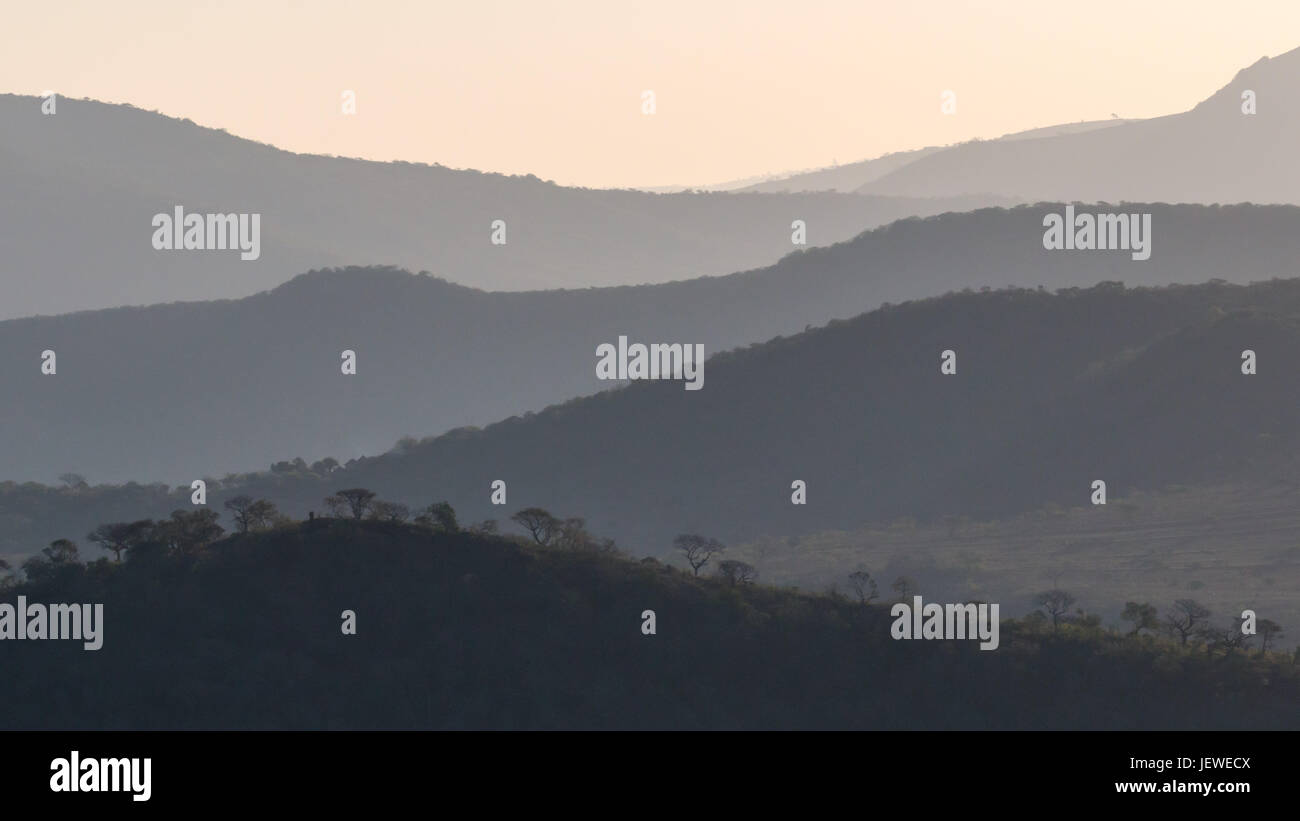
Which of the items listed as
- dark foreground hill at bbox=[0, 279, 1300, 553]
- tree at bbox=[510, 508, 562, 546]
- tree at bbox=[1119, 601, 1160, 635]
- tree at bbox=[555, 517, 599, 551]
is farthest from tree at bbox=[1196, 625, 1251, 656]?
dark foreground hill at bbox=[0, 279, 1300, 553]

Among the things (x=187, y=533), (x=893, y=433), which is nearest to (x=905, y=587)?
(x=187, y=533)

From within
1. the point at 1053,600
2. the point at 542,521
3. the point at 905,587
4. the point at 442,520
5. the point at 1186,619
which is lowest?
the point at 1186,619

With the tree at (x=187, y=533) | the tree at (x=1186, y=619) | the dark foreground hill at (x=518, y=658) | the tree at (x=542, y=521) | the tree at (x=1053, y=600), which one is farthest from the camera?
the tree at (x=1053, y=600)

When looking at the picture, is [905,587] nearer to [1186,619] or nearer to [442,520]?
[1186,619]

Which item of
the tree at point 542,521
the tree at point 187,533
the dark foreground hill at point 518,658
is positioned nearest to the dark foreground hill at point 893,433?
the tree at point 542,521

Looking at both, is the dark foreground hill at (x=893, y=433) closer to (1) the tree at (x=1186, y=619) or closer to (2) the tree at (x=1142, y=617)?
(1) the tree at (x=1186, y=619)
